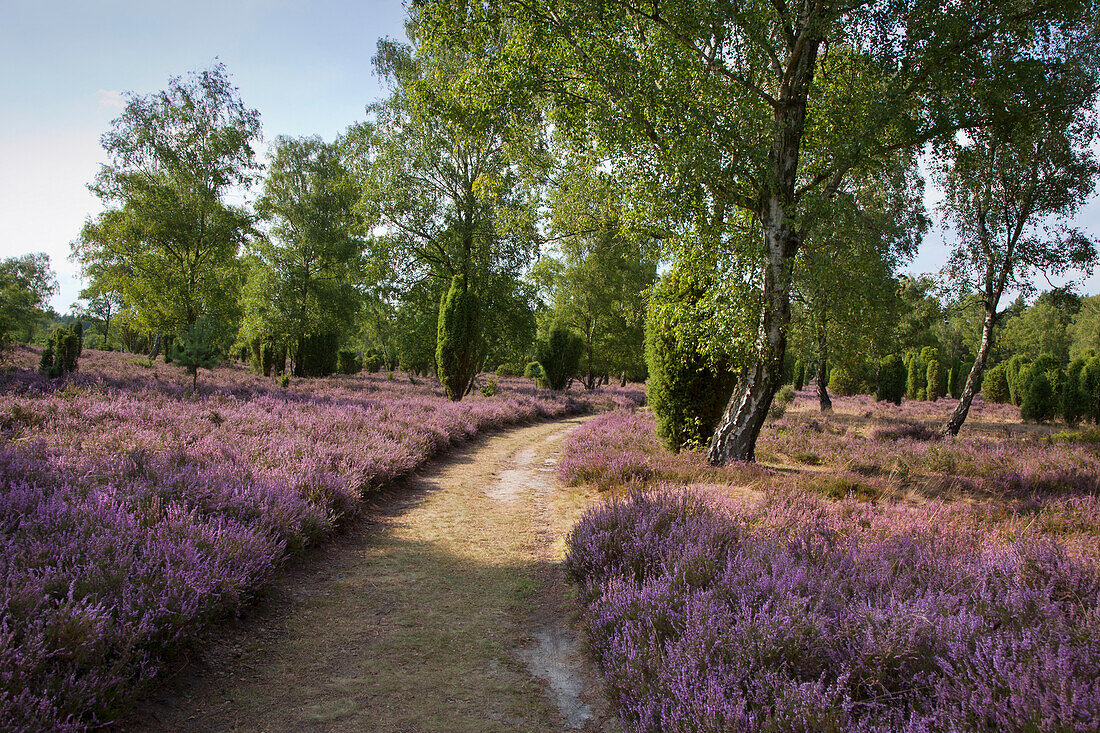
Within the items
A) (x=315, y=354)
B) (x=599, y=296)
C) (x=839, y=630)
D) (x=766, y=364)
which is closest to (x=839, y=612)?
(x=839, y=630)

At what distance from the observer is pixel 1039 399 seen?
68.0 feet

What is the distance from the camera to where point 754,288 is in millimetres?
7543

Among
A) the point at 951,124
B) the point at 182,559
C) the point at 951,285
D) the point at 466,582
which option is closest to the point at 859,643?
the point at 466,582

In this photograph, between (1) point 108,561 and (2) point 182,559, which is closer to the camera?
(1) point 108,561

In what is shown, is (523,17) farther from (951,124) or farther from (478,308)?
(478,308)

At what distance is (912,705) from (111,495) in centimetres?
570

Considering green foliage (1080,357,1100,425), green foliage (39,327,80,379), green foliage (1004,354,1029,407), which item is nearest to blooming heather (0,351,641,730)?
green foliage (39,327,80,379)

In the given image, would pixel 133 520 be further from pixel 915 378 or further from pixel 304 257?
pixel 915 378

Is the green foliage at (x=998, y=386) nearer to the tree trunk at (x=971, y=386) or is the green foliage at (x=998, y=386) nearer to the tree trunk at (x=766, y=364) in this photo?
the tree trunk at (x=971, y=386)

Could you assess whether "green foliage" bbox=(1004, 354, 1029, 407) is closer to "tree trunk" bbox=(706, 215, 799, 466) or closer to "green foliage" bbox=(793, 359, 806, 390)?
"green foliage" bbox=(793, 359, 806, 390)

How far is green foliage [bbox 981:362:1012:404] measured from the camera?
1218 inches

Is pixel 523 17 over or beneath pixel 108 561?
over

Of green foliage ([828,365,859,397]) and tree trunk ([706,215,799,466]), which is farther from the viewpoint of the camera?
green foliage ([828,365,859,397])

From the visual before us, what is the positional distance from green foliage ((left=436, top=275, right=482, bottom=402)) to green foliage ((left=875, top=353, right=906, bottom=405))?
2393cm
